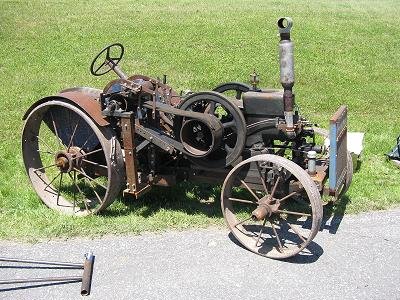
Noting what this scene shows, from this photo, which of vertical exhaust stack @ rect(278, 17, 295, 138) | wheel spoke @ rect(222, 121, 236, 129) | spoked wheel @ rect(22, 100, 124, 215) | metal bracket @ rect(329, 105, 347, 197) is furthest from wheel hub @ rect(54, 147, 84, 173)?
metal bracket @ rect(329, 105, 347, 197)

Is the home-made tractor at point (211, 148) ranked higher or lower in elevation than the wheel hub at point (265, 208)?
higher

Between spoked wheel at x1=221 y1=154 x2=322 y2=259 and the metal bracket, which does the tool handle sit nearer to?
spoked wheel at x1=221 y1=154 x2=322 y2=259

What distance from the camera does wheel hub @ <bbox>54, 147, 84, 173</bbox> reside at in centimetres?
545

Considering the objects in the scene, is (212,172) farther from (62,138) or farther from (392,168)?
(392,168)

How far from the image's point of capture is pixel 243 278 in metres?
4.46

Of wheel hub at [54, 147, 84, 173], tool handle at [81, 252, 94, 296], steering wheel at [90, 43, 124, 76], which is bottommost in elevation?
tool handle at [81, 252, 94, 296]

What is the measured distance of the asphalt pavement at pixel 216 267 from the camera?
169 inches

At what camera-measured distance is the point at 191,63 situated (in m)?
12.7

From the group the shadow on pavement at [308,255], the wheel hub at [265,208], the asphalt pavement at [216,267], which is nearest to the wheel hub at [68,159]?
the asphalt pavement at [216,267]

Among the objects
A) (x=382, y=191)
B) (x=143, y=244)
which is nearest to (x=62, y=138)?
(x=143, y=244)

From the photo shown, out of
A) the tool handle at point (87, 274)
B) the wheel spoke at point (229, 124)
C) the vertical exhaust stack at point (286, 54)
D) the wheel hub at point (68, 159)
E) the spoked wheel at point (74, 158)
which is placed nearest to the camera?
the tool handle at point (87, 274)

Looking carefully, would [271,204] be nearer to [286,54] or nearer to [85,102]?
[286,54]

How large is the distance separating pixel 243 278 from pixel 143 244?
1.06 meters

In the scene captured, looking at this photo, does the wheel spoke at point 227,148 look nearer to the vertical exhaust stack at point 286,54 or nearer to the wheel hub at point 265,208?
the wheel hub at point 265,208
